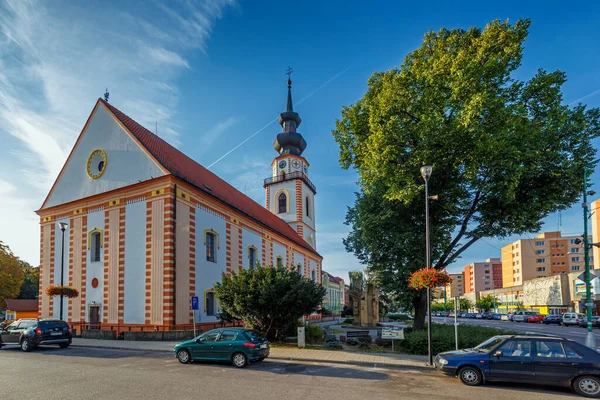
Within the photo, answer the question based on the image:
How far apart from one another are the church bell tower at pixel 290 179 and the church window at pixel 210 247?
79.4ft

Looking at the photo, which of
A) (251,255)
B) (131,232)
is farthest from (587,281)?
(131,232)

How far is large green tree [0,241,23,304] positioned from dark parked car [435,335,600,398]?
5382 cm

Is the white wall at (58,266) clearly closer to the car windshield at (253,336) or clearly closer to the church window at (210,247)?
the church window at (210,247)

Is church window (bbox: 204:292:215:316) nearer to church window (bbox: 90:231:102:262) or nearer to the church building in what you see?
the church building

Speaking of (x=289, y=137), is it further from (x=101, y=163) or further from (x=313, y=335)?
(x=313, y=335)

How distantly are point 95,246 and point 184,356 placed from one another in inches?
602

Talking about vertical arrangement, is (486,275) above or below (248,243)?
below

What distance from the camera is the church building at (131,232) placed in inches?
880

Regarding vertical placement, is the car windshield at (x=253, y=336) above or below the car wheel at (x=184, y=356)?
above

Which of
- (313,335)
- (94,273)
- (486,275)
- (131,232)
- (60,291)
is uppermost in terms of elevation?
(131,232)

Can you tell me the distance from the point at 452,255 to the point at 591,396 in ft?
39.0

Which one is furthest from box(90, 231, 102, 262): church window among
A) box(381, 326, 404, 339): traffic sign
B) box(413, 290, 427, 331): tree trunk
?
box(413, 290, 427, 331): tree trunk

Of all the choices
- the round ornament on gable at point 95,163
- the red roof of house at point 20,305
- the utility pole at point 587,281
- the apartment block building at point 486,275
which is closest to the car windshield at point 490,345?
the utility pole at point 587,281

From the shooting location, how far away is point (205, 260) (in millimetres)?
25609
